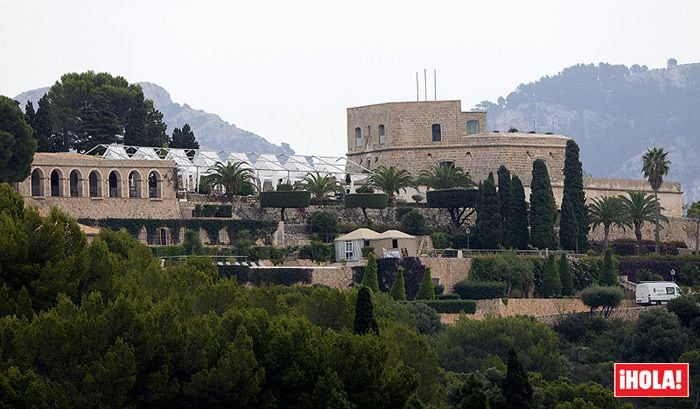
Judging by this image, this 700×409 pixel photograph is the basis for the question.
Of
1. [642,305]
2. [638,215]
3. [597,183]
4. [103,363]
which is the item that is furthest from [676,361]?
[103,363]

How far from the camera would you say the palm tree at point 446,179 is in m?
82.1

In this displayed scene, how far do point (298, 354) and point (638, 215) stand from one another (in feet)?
136

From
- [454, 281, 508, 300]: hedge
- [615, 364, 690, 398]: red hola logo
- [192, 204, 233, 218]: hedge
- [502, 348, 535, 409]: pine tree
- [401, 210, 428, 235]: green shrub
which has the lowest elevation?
[615, 364, 690, 398]: red hola logo

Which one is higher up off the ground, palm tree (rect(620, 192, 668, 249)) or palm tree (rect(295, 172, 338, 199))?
palm tree (rect(295, 172, 338, 199))

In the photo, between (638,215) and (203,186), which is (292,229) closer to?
(203,186)

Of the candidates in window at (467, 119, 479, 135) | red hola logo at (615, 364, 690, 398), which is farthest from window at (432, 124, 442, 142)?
red hola logo at (615, 364, 690, 398)

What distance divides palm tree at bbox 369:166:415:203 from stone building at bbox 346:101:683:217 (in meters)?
5.00

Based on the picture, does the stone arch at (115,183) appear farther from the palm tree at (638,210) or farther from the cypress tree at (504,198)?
the palm tree at (638,210)

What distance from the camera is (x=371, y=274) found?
230 feet

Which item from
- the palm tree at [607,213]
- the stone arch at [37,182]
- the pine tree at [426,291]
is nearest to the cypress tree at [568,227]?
the palm tree at [607,213]

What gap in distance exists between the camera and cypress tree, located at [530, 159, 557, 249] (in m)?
76.2

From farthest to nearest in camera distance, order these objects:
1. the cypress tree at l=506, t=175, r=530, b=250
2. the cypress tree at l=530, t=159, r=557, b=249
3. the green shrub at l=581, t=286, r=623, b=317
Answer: the cypress tree at l=530, t=159, r=557, b=249, the cypress tree at l=506, t=175, r=530, b=250, the green shrub at l=581, t=286, r=623, b=317

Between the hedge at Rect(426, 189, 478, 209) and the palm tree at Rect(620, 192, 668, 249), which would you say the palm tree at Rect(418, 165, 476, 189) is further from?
the palm tree at Rect(620, 192, 668, 249)

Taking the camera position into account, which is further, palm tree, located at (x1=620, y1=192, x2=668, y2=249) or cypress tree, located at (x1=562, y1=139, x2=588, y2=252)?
palm tree, located at (x1=620, y1=192, x2=668, y2=249)
